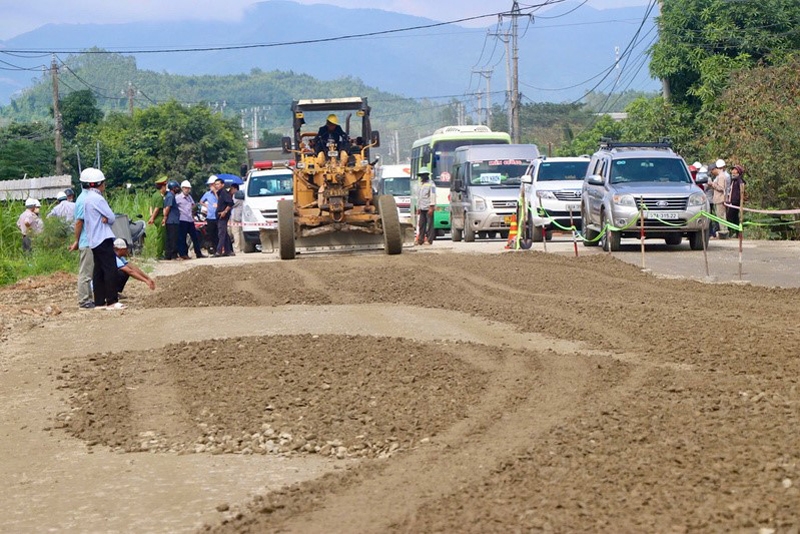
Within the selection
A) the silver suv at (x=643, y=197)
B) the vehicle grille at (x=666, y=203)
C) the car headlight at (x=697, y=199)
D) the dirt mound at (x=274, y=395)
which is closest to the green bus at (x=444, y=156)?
the silver suv at (x=643, y=197)

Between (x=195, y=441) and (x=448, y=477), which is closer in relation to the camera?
(x=448, y=477)

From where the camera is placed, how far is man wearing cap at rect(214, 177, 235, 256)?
95.4 ft

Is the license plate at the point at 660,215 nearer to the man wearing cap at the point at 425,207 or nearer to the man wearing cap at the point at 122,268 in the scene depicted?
the man wearing cap at the point at 425,207

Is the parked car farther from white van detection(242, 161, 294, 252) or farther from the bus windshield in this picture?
the bus windshield

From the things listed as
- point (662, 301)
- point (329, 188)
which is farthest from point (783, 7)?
point (662, 301)

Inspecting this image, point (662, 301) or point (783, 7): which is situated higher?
point (783, 7)

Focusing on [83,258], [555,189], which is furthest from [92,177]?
[555,189]

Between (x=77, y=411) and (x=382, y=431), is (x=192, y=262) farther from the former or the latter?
(x=382, y=431)

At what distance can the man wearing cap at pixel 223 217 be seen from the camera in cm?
2908

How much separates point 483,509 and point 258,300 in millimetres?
11245

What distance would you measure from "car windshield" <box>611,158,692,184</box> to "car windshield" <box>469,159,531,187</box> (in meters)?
6.19

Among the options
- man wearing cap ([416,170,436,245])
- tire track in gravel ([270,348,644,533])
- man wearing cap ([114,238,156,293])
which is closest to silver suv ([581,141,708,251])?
man wearing cap ([416,170,436,245])

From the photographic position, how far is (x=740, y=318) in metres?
12.8

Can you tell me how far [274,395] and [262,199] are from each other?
2178 cm
